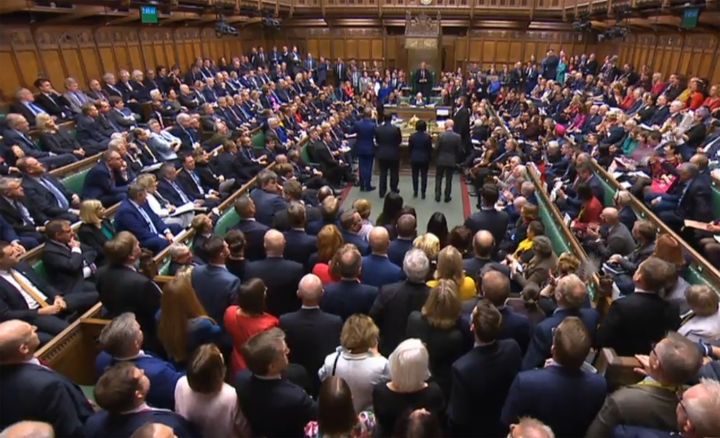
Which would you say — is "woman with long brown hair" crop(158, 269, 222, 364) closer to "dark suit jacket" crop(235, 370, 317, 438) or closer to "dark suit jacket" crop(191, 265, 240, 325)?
"dark suit jacket" crop(191, 265, 240, 325)

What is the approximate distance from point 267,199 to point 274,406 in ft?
11.3

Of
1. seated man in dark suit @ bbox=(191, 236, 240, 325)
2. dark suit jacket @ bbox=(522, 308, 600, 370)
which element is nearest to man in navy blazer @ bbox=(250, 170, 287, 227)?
seated man in dark suit @ bbox=(191, 236, 240, 325)

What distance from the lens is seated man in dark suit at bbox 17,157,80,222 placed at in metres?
5.14

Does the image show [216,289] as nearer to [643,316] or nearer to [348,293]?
[348,293]

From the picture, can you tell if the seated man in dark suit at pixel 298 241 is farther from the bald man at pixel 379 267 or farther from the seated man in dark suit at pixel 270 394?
the seated man in dark suit at pixel 270 394

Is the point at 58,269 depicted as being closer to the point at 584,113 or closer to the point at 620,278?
the point at 620,278

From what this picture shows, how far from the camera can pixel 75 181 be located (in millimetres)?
6297

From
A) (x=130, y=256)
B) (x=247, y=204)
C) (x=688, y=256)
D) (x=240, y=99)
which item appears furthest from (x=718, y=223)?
(x=240, y=99)

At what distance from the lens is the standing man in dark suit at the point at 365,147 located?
888 cm

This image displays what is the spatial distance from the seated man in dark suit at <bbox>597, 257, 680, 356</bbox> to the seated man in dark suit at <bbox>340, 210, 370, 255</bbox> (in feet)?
6.50

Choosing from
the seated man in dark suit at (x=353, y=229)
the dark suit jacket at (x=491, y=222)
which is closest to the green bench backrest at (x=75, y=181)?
the seated man in dark suit at (x=353, y=229)

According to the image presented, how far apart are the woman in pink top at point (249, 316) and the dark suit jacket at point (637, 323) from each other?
6.57 ft

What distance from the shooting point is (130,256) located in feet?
10.6

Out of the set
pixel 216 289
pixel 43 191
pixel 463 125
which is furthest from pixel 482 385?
pixel 463 125
